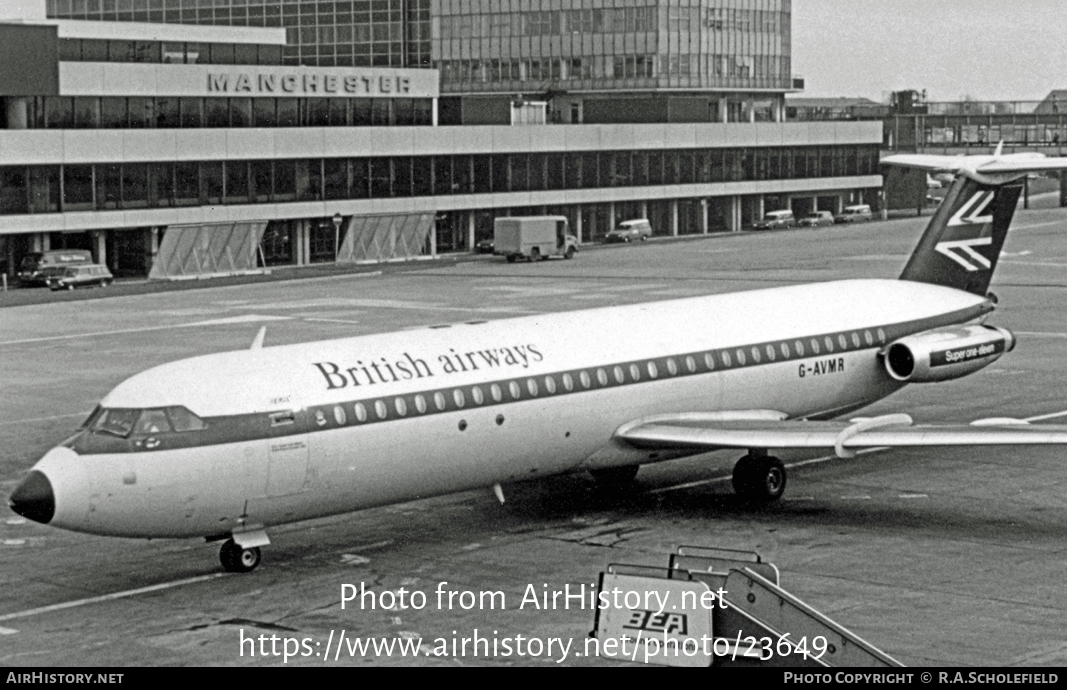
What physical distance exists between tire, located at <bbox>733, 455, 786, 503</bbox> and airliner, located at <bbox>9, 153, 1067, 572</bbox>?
35 mm

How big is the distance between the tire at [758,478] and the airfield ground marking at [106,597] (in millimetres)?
9696

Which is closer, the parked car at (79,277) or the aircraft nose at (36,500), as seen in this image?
the aircraft nose at (36,500)

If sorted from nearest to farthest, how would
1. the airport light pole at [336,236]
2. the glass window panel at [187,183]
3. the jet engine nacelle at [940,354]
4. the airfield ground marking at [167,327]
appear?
1. the jet engine nacelle at [940,354]
2. the airfield ground marking at [167,327]
3. the glass window panel at [187,183]
4. the airport light pole at [336,236]

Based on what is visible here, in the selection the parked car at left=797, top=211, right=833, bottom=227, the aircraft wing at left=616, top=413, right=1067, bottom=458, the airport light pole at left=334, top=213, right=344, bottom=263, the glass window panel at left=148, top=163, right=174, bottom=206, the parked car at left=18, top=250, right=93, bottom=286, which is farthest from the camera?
the parked car at left=797, top=211, right=833, bottom=227

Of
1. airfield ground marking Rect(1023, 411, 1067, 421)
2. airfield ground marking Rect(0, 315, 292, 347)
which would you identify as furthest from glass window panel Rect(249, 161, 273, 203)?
airfield ground marking Rect(1023, 411, 1067, 421)

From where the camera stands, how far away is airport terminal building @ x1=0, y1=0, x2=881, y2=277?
284 feet

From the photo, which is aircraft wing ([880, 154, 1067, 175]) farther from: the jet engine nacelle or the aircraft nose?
the aircraft nose

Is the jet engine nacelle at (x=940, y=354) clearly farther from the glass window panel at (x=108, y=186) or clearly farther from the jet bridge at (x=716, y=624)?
the glass window panel at (x=108, y=186)

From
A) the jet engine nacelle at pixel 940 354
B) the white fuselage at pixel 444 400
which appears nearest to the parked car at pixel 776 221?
the jet engine nacelle at pixel 940 354

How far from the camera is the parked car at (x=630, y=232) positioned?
114 meters

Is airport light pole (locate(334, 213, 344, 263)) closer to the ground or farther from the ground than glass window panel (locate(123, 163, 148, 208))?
closer to the ground

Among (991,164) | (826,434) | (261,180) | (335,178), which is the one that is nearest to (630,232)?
(335,178)

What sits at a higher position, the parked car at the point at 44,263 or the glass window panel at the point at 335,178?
the glass window panel at the point at 335,178

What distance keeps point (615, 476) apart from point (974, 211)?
A: 37.4 feet
